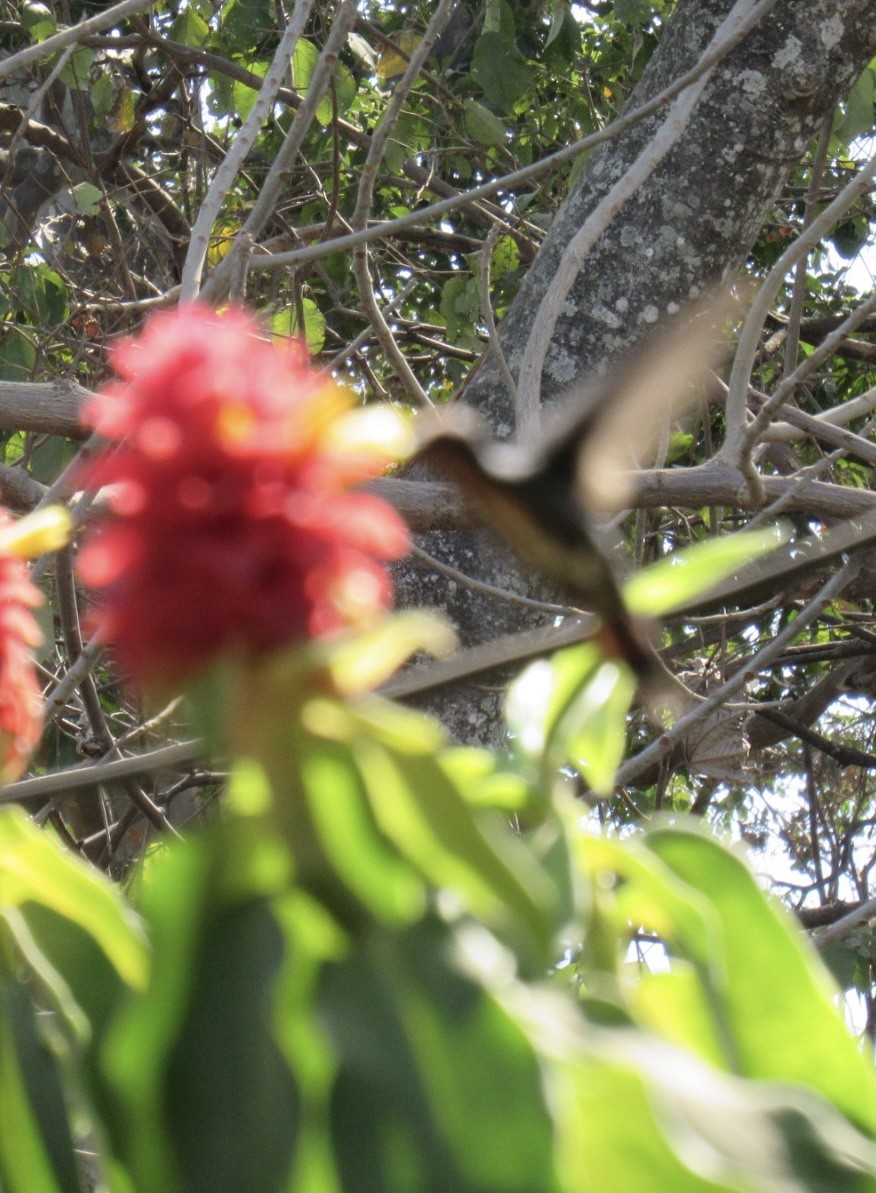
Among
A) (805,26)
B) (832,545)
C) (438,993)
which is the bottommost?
(438,993)

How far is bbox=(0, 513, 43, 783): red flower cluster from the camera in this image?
35cm

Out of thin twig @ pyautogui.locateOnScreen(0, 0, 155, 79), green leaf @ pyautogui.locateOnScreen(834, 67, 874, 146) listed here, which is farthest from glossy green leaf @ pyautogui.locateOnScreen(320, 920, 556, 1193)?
green leaf @ pyautogui.locateOnScreen(834, 67, 874, 146)

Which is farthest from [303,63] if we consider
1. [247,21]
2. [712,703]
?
[712,703]

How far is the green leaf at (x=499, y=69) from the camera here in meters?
2.46

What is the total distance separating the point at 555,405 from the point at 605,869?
1321 mm

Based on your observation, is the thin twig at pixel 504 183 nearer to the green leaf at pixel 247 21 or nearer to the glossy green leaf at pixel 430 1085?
the glossy green leaf at pixel 430 1085

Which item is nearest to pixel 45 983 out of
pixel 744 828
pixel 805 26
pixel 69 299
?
pixel 805 26

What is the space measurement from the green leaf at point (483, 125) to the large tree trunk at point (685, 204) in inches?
21.5

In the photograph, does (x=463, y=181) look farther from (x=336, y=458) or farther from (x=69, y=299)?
(x=336, y=458)

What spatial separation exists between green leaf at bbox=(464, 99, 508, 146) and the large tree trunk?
55 cm

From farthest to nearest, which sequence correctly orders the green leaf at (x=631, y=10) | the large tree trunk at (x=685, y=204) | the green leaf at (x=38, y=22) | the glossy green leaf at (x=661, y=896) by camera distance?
1. the green leaf at (x=631, y=10)
2. the green leaf at (x=38, y=22)
3. the large tree trunk at (x=685, y=204)
4. the glossy green leaf at (x=661, y=896)

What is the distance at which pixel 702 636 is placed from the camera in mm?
2479

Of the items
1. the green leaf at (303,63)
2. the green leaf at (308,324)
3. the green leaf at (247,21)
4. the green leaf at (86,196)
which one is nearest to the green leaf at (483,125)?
the green leaf at (303,63)

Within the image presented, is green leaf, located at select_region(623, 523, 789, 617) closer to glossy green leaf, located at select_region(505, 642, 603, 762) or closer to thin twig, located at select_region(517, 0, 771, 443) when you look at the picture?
glossy green leaf, located at select_region(505, 642, 603, 762)
